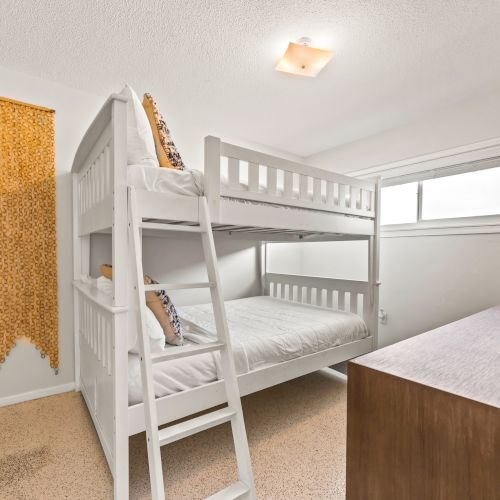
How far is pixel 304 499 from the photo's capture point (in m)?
1.30

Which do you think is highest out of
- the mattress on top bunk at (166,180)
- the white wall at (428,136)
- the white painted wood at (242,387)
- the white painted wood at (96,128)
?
the white wall at (428,136)

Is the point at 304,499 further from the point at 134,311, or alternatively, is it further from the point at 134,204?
the point at 134,204

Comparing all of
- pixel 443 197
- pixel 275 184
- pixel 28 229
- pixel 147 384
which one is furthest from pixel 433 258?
pixel 28 229

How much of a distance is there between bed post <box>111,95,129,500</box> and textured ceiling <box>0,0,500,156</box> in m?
0.86

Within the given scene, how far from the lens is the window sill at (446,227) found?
2.45 m

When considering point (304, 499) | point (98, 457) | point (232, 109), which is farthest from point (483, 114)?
point (98, 457)

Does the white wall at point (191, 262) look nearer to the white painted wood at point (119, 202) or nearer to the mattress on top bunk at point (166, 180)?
the mattress on top bunk at point (166, 180)

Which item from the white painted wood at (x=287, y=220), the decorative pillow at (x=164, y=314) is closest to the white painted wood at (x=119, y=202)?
the decorative pillow at (x=164, y=314)

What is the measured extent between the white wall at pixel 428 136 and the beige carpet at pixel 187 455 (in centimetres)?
233

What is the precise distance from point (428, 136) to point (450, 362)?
2619mm

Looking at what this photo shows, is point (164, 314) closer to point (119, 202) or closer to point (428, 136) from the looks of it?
point (119, 202)

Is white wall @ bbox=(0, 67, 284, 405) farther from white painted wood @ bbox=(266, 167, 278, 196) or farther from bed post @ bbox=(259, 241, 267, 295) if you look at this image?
white painted wood @ bbox=(266, 167, 278, 196)

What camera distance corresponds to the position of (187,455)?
5.24 ft

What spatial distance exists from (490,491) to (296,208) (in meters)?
1.56
